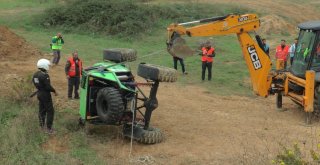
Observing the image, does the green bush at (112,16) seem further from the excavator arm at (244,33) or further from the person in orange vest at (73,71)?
the excavator arm at (244,33)

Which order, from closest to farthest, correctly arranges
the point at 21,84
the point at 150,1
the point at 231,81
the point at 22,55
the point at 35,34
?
the point at 21,84, the point at 231,81, the point at 22,55, the point at 35,34, the point at 150,1

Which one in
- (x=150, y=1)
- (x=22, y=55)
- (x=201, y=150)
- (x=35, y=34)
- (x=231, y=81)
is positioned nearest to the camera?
(x=201, y=150)

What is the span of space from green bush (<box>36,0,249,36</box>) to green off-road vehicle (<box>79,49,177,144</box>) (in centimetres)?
1505

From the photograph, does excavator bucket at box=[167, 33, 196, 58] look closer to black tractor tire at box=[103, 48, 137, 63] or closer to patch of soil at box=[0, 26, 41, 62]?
black tractor tire at box=[103, 48, 137, 63]

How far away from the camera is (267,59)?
43.0 ft

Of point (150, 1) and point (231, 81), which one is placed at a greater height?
point (150, 1)

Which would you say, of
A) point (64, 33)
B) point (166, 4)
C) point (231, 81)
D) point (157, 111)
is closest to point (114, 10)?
point (64, 33)

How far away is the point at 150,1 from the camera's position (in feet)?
112

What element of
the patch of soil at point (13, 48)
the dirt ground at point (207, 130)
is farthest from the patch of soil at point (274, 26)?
the patch of soil at point (13, 48)

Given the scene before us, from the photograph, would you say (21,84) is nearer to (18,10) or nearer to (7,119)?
(7,119)

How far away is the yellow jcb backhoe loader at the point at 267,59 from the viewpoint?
12109 mm

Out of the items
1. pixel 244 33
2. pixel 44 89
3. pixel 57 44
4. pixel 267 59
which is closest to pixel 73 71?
pixel 44 89

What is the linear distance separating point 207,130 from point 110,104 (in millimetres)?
2668

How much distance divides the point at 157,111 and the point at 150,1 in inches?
875
